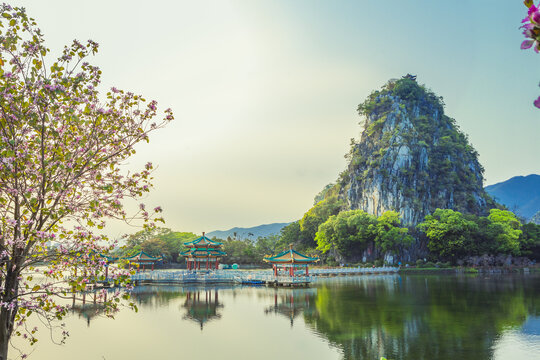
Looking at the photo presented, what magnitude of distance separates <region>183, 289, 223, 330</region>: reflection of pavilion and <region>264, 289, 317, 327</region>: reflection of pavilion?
142 inches

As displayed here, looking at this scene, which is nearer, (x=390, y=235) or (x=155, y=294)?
(x=155, y=294)

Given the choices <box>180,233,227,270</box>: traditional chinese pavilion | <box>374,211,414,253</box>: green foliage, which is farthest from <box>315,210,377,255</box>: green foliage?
<box>180,233,227,270</box>: traditional chinese pavilion

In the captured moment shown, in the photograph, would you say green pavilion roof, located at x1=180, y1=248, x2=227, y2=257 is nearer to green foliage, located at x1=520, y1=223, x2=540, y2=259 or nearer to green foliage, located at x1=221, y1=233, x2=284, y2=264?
green foliage, located at x1=221, y1=233, x2=284, y2=264

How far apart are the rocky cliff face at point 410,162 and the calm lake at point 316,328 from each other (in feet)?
166

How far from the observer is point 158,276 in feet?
137

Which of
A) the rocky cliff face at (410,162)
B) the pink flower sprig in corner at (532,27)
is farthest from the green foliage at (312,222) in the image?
the pink flower sprig in corner at (532,27)

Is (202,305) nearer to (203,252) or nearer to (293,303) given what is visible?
(293,303)

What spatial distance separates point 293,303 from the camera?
2753 centimetres

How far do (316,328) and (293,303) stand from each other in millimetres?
8387

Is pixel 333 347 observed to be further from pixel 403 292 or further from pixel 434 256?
pixel 434 256

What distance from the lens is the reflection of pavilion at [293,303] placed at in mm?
24005

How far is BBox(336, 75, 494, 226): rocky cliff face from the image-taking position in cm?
8025

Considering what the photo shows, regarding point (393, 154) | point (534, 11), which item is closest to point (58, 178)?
point (534, 11)

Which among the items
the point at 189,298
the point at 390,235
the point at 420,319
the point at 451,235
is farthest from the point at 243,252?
the point at 420,319
